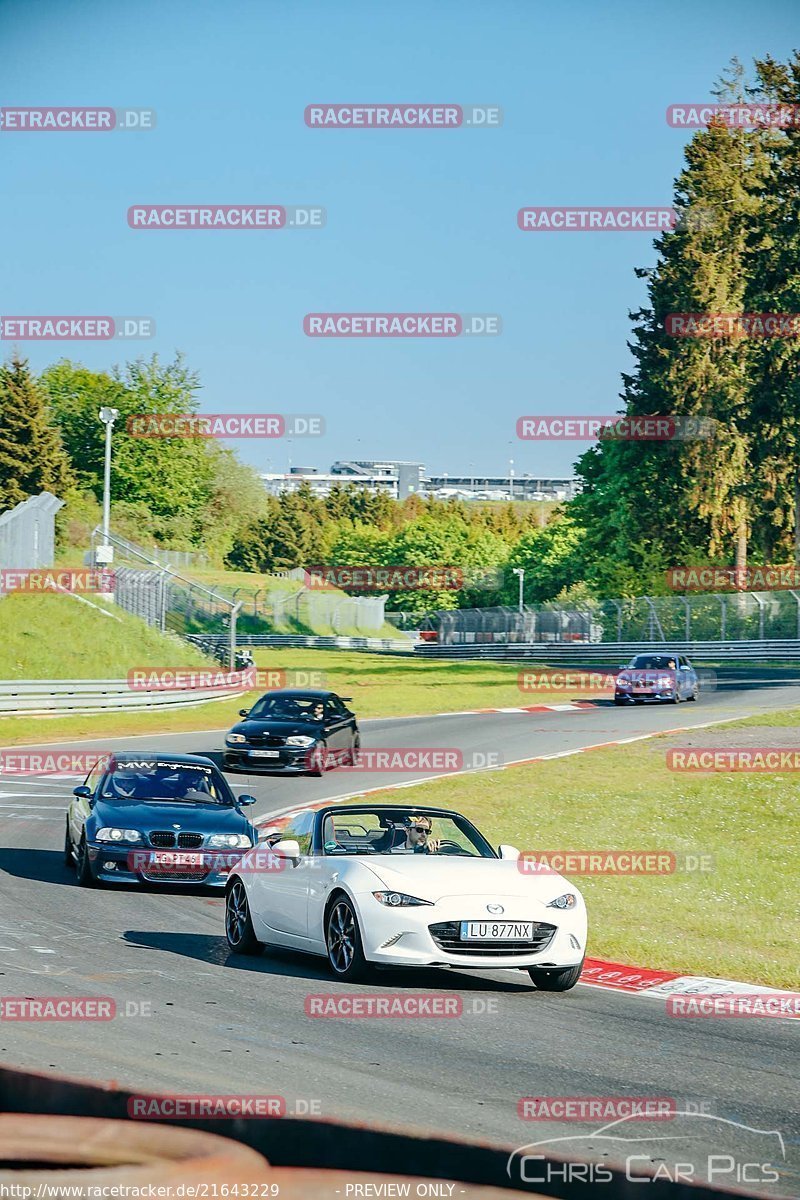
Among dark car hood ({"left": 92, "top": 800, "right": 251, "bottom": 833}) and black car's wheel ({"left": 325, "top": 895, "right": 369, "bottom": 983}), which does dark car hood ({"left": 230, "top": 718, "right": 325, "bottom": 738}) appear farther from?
black car's wheel ({"left": 325, "top": 895, "right": 369, "bottom": 983})

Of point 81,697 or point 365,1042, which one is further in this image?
point 81,697

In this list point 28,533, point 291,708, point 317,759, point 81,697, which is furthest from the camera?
point 28,533

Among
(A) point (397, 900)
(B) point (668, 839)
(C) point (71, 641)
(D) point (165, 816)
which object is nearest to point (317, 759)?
(B) point (668, 839)

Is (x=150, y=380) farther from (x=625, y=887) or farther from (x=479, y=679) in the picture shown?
(x=625, y=887)

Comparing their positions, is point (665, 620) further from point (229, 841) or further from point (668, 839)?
point (229, 841)

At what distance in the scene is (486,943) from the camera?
1083cm

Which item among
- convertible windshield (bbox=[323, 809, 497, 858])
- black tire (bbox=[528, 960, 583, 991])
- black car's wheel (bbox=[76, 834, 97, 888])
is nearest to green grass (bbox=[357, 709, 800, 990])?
black tire (bbox=[528, 960, 583, 991])

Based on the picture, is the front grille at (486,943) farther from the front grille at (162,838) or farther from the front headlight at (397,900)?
the front grille at (162,838)

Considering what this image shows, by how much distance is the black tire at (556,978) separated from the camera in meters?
11.2

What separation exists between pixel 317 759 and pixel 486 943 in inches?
675

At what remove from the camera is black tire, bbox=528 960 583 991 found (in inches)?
440

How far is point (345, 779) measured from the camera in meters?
27.4

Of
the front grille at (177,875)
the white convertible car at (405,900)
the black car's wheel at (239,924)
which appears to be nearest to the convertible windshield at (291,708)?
the front grille at (177,875)

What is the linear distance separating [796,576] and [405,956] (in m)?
64.6
